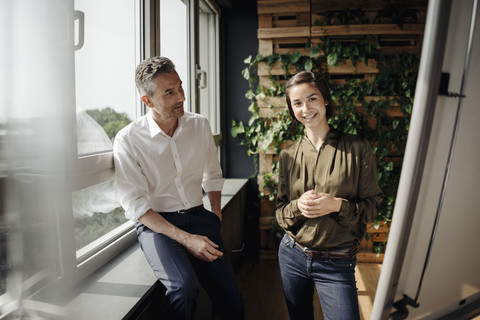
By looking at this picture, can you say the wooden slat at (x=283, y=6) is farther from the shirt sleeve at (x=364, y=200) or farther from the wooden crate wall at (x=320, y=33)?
the shirt sleeve at (x=364, y=200)

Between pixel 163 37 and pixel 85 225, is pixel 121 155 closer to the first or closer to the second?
pixel 85 225

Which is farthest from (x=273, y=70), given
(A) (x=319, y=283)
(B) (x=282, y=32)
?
(A) (x=319, y=283)

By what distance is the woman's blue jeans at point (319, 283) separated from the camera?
49.4 inches

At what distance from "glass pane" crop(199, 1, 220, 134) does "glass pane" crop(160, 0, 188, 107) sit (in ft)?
1.77

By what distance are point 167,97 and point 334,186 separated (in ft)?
2.54

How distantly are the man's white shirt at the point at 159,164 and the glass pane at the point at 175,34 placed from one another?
3.02 feet

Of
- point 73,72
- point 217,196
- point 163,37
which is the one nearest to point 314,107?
point 217,196

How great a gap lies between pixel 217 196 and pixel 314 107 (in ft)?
2.56

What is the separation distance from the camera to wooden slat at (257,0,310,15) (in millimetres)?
3250

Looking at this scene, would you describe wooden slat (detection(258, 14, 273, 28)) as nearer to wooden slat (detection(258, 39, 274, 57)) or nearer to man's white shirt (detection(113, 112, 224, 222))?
wooden slat (detection(258, 39, 274, 57))

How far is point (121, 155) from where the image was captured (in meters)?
1.56

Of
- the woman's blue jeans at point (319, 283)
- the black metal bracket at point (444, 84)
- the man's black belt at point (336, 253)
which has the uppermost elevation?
the black metal bracket at point (444, 84)

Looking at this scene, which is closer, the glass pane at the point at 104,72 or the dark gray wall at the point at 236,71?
the glass pane at the point at 104,72

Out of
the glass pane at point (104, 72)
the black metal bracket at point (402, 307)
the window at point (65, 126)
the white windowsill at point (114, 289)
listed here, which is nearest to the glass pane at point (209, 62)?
the window at point (65, 126)
